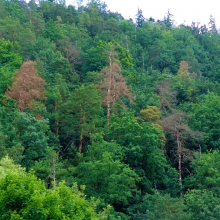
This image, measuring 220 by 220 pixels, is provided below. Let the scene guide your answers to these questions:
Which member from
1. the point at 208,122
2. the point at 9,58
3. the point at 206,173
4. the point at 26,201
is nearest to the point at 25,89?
the point at 9,58

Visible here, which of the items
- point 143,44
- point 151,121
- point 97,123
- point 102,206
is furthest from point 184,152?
point 143,44

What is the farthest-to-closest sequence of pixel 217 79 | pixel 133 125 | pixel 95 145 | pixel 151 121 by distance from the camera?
pixel 217 79
pixel 151 121
pixel 133 125
pixel 95 145

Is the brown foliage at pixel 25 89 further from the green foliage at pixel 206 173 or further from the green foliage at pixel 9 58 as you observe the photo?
the green foliage at pixel 206 173

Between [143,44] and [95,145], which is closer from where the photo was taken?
[95,145]

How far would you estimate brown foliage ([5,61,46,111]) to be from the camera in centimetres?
3436

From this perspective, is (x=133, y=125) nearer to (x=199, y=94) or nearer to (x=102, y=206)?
(x=102, y=206)

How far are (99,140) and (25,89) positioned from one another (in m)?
7.55

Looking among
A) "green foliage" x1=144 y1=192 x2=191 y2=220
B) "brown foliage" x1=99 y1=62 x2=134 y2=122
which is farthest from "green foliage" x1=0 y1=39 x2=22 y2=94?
"green foliage" x1=144 y1=192 x2=191 y2=220

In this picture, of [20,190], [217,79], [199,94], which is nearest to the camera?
[20,190]

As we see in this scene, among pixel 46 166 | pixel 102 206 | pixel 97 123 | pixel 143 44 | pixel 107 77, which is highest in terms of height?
pixel 143 44

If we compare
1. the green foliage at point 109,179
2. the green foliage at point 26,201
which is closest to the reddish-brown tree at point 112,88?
the green foliage at point 109,179

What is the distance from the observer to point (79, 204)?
55.1 ft

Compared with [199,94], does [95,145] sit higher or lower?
lower

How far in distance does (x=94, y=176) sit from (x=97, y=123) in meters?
6.49
